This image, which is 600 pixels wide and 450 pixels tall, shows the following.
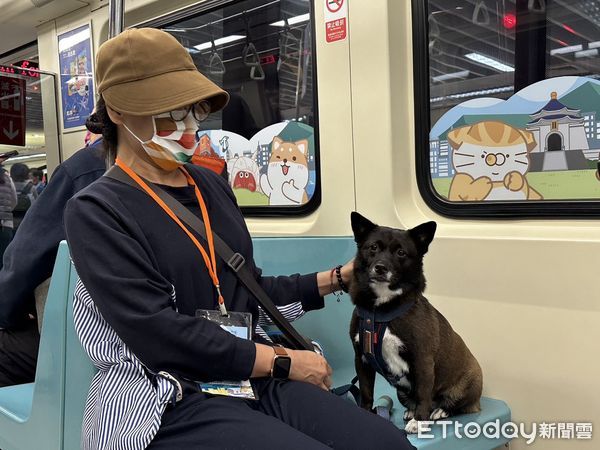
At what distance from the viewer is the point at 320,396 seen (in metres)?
1.43

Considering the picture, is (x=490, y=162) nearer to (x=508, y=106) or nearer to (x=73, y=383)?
(x=508, y=106)

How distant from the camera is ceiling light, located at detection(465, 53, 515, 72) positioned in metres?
2.06

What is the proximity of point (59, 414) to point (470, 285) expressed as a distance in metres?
1.51

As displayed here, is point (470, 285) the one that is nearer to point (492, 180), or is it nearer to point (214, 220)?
point (492, 180)

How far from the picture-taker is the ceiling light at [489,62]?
2057 millimetres

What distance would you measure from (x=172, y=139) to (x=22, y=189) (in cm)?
330

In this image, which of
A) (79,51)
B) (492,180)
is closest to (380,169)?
(492,180)

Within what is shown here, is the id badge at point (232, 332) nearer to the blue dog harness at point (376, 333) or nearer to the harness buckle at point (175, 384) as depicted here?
the harness buckle at point (175, 384)

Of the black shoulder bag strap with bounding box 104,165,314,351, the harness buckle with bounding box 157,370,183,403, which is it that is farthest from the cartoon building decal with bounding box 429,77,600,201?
the harness buckle with bounding box 157,370,183,403

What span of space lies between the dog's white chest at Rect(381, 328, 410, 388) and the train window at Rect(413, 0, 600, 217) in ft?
2.26

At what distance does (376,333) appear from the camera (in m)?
1.74

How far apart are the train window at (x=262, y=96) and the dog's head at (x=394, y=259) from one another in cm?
85

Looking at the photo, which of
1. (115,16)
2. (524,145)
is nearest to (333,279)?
(524,145)

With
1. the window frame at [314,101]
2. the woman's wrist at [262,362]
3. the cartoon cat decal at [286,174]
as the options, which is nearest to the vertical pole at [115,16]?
the window frame at [314,101]
